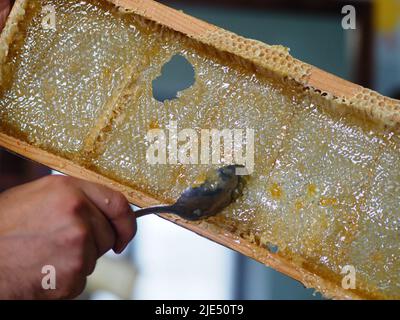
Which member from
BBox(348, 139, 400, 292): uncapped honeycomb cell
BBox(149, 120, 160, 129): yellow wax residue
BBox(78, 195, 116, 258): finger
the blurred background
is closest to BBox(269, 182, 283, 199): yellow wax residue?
BBox(348, 139, 400, 292): uncapped honeycomb cell

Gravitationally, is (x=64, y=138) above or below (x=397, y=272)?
above

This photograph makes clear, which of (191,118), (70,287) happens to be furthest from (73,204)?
(191,118)

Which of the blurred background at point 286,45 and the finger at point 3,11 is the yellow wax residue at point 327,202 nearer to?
the finger at point 3,11

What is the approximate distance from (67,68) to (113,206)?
0.57m

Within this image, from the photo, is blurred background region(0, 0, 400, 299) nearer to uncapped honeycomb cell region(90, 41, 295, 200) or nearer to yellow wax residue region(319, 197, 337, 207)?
uncapped honeycomb cell region(90, 41, 295, 200)

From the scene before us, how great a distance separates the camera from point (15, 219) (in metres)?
1.39

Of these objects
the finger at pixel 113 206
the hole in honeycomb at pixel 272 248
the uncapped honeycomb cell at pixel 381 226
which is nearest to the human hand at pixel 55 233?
the finger at pixel 113 206

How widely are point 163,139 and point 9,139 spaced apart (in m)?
0.47

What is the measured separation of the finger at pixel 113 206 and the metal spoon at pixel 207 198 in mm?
64

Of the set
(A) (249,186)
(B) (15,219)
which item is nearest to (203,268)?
(A) (249,186)

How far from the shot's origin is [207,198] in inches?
62.1

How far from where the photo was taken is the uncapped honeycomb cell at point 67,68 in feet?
5.78

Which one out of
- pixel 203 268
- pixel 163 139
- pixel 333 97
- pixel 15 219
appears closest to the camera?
pixel 15 219

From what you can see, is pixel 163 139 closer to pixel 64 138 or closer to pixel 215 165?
pixel 215 165
